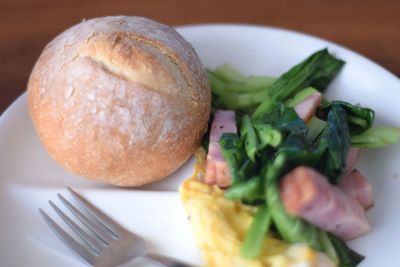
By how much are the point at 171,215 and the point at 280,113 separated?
1.53 feet

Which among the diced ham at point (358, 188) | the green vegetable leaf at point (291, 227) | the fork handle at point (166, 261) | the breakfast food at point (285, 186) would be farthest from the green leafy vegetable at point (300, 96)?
the fork handle at point (166, 261)

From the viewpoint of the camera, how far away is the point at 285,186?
4.26 ft

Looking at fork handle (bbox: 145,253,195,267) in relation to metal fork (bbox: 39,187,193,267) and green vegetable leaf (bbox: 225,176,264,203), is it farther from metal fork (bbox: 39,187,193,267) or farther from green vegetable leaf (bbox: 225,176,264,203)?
green vegetable leaf (bbox: 225,176,264,203)

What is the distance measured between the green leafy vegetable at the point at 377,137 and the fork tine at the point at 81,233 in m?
0.83

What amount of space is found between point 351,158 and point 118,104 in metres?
0.74

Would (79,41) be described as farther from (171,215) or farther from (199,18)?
(199,18)

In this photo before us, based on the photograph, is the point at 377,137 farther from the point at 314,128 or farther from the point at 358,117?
the point at 314,128

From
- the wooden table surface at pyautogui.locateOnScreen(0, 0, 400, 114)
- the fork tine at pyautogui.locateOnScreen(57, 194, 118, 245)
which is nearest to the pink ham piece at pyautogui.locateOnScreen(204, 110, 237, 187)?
the fork tine at pyautogui.locateOnScreen(57, 194, 118, 245)

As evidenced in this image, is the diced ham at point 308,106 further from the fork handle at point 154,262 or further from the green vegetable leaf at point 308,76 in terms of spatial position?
the fork handle at point 154,262

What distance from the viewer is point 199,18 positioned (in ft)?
8.30

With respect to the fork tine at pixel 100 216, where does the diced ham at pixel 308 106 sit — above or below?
above

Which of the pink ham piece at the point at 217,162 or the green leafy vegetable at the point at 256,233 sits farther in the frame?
the pink ham piece at the point at 217,162

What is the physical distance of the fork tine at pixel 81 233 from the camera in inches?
55.2

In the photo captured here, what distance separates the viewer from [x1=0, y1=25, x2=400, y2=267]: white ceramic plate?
4.66 ft
